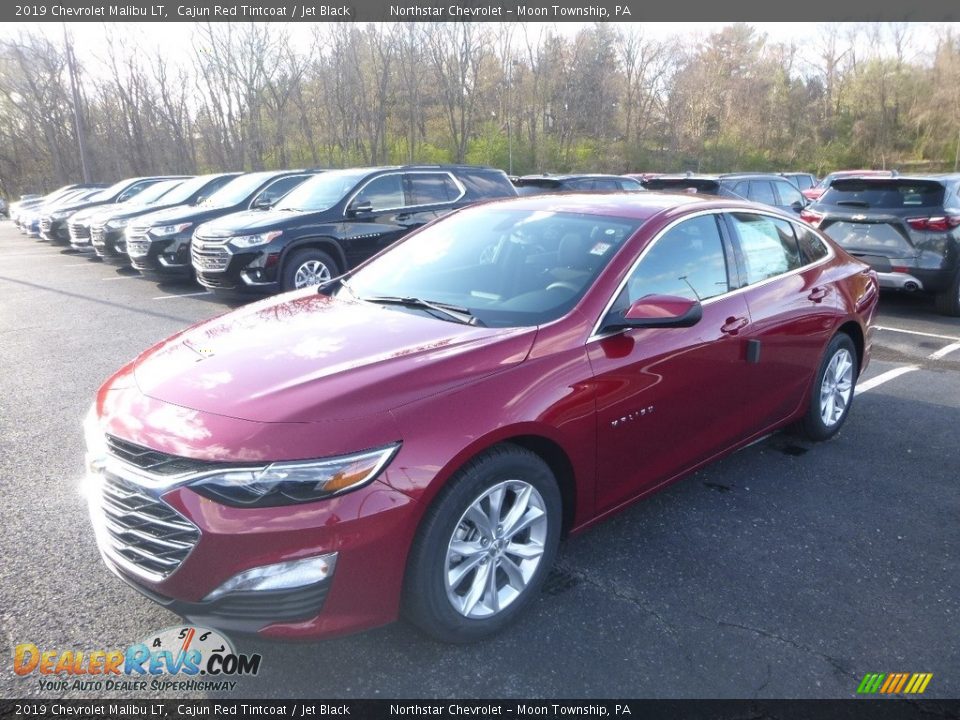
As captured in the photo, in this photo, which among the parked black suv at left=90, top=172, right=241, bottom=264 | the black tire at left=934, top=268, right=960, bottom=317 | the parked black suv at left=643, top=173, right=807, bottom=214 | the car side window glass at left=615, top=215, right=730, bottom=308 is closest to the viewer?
the car side window glass at left=615, top=215, right=730, bottom=308

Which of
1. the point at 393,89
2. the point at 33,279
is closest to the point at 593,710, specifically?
the point at 33,279

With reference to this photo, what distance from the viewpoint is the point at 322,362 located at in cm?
277

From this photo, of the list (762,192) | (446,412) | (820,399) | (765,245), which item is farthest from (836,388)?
(762,192)

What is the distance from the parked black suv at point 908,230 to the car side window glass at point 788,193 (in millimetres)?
5817

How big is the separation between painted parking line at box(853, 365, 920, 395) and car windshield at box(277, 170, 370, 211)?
658 centimetres

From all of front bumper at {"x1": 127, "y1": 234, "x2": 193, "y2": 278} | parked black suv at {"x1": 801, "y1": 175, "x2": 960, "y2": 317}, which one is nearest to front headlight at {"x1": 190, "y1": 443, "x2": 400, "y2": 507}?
parked black suv at {"x1": 801, "y1": 175, "x2": 960, "y2": 317}

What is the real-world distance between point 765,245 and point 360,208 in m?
6.31

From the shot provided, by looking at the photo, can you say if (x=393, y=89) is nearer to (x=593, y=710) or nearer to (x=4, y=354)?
(x=4, y=354)

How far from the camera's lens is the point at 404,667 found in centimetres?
260

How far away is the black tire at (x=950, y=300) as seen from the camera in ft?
27.9

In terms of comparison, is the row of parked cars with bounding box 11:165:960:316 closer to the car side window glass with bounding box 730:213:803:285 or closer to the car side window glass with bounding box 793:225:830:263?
the car side window glass with bounding box 793:225:830:263

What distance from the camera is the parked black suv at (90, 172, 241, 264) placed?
509 inches

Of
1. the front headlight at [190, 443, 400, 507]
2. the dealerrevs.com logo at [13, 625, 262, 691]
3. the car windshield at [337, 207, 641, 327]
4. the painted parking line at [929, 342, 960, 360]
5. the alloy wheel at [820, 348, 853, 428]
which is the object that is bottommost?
the painted parking line at [929, 342, 960, 360]

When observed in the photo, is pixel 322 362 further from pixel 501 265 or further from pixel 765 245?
pixel 765 245
